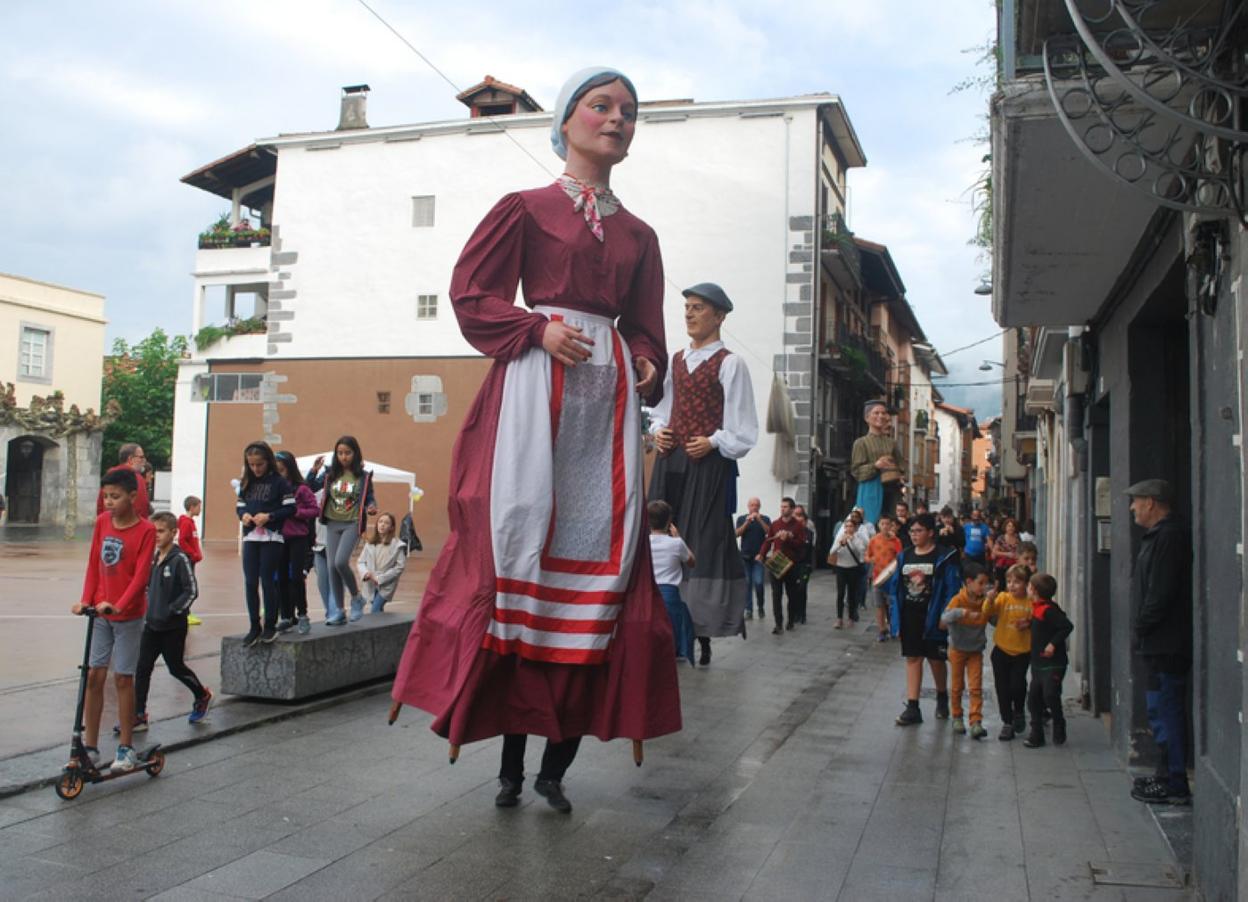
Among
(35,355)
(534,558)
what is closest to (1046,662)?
(534,558)

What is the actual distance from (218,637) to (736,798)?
289 inches

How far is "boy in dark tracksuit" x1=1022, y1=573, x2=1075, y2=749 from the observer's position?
740 centimetres

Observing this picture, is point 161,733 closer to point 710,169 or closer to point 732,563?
point 732,563

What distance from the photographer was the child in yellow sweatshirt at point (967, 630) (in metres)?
7.81

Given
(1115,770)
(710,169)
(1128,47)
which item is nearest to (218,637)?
(1115,770)

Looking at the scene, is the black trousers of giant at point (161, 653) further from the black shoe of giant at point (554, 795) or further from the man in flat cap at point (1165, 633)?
the man in flat cap at point (1165, 633)

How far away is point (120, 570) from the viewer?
5.70 m

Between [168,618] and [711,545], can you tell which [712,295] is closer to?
[711,545]

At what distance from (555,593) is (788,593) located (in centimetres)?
1085

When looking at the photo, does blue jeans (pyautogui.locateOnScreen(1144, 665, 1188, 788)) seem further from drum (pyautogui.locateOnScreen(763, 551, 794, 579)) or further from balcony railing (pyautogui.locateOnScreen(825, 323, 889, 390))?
balcony railing (pyautogui.locateOnScreen(825, 323, 889, 390))

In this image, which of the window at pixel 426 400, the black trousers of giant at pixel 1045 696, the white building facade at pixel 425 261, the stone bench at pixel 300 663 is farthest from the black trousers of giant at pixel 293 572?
the window at pixel 426 400

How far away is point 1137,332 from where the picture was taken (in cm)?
688

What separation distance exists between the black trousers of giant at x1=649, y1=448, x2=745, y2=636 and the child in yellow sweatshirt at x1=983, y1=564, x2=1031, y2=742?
8.91 feet

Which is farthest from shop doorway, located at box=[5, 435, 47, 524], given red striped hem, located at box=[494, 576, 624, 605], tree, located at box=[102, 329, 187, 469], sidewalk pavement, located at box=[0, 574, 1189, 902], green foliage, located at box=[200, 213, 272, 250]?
red striped hem, located at box=[494, 576, 624, 605]
